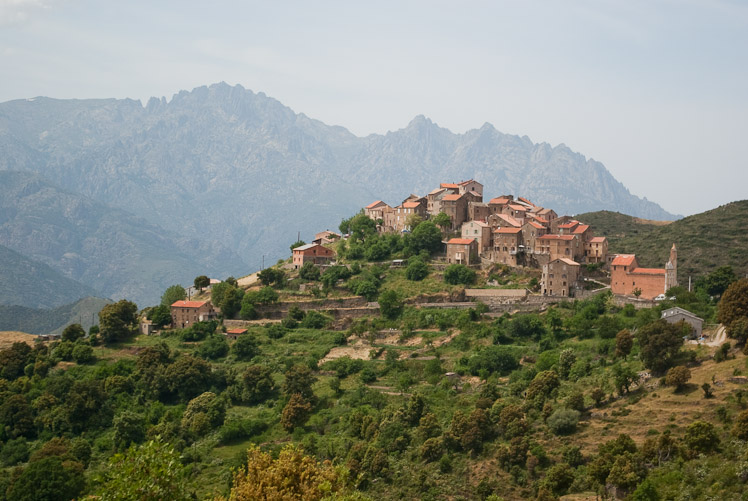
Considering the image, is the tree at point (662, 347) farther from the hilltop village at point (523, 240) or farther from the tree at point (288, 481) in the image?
the tree at point (288, 481)

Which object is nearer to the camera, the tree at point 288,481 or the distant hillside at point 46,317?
the tree at point 288,481

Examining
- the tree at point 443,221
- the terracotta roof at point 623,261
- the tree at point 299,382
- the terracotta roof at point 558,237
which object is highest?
the tree at point 443,221

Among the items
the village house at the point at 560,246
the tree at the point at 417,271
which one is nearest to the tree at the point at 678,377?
the village house at the point at 560,246

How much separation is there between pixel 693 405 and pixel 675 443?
4.42 metres

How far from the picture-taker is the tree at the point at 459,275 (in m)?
65.2

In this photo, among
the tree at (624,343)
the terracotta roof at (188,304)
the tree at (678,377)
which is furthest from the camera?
the terracotta roof at (188,304)

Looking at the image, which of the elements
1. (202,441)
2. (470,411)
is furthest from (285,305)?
(470,411)

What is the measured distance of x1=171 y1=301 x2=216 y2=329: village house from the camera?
221 feet

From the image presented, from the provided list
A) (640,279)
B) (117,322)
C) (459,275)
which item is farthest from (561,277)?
(117,322)

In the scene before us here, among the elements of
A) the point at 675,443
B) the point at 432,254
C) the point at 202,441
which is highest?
the point at 432,254

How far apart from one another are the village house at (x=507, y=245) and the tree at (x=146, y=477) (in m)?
46.2

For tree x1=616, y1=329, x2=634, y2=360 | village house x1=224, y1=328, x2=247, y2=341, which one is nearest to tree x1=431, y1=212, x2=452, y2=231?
village house x1=224, y1=328, x2=247, y2=341

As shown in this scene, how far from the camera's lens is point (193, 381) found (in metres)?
55.7

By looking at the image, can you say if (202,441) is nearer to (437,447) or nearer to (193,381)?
(193,381)
